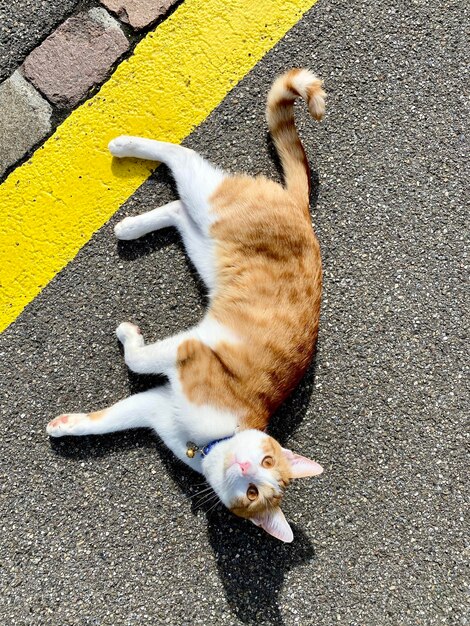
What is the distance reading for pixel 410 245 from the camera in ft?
8.36

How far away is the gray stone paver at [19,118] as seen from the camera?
2.27 m

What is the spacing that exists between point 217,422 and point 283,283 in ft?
2.05

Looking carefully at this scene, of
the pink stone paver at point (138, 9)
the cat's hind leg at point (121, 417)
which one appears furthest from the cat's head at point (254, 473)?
the pink stone paver at point (138, 9)

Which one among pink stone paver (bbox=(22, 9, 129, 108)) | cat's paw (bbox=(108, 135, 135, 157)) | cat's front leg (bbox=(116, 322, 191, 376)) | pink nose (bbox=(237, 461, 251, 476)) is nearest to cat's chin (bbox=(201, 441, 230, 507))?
pink nose (bbox=(237, 461, 251, 476))

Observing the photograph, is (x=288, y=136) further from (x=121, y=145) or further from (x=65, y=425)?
(x=65, y=425)

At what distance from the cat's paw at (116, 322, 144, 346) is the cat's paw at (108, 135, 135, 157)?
76 centimetres

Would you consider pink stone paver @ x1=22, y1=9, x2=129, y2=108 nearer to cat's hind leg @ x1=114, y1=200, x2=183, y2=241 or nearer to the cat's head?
cat's hind leg @ x1=114, y1=200, x2=183, y2=241

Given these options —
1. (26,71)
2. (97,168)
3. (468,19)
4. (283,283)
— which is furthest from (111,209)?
(468,19)

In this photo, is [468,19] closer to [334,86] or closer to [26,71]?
[334,86]

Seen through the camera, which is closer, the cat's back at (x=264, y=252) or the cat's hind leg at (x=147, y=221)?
the cat's back at (x=264, y=252)

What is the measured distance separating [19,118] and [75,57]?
362mm

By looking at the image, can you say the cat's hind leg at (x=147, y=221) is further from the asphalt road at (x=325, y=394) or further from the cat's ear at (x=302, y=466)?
the cat's ear at (x=302, y=466)

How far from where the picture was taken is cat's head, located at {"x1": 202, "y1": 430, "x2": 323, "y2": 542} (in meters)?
1.98

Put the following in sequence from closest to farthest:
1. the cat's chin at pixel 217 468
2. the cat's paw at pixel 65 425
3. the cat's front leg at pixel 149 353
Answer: the cat's chin at pixel 217 468
the cat's front leg at pixel 149 353
the cat's paw at pixel 65 425
